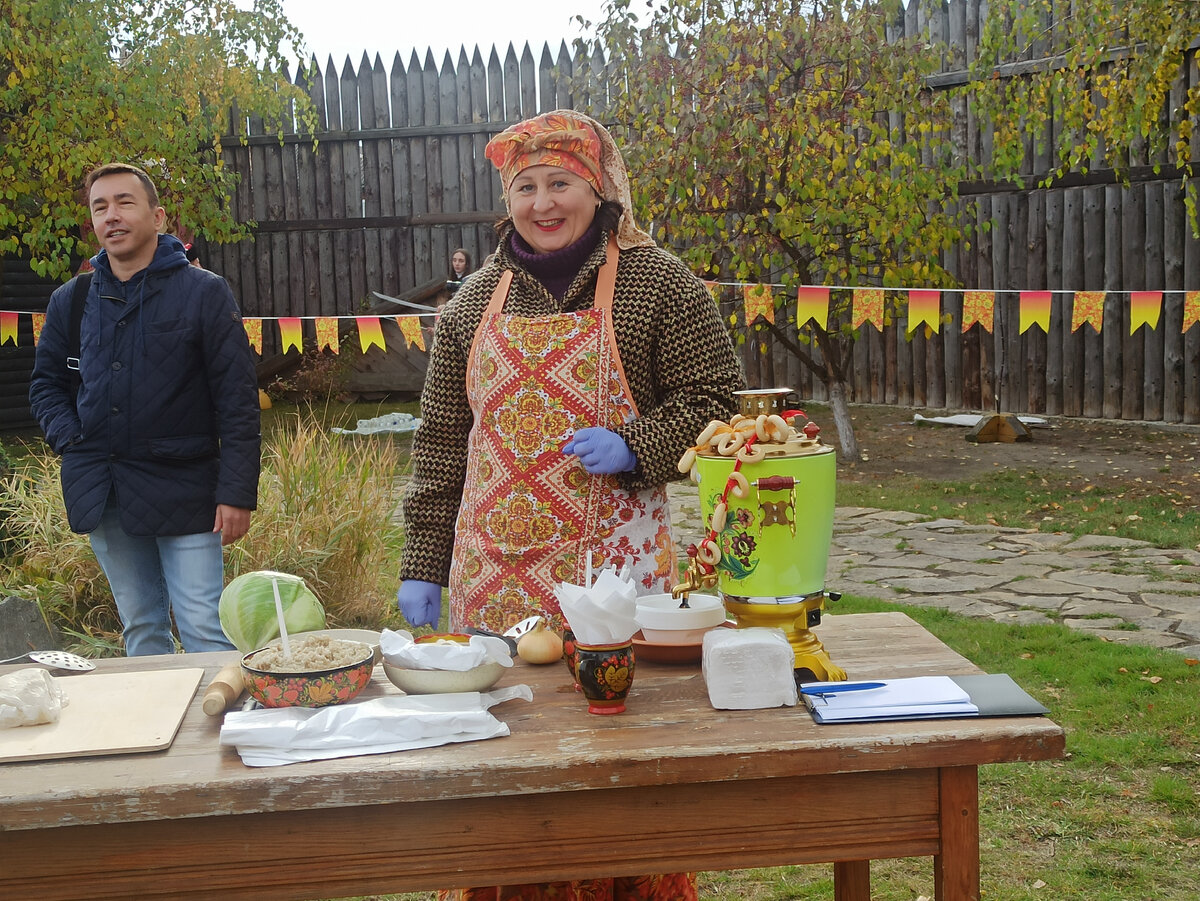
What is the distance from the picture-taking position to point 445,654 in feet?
6.10

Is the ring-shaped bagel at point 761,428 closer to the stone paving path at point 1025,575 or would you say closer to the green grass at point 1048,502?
the stone paving path at point 1025,575

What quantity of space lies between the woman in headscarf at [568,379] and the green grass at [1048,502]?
4.64 meters

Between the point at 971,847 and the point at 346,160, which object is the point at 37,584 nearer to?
the point at 971,847

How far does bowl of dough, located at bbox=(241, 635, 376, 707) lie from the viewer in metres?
1.81

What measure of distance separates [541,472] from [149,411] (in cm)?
171

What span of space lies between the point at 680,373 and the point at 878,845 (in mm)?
1100

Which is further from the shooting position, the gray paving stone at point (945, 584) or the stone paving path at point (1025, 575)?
the gray paving stone at point (945, 584)

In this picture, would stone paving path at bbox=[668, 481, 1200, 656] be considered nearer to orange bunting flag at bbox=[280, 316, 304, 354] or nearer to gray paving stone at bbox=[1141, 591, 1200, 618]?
gray paving stone at bbox=[1141, 591, 1200, 618]

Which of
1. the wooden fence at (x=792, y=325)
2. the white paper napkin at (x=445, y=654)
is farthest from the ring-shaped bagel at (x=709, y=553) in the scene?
the wooden fence at (x=792, y=325)

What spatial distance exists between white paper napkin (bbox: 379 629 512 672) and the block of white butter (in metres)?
0.34

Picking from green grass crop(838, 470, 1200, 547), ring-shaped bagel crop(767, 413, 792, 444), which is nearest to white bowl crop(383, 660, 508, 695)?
ring-shaped bagel crop(767, 413, 792, 444)

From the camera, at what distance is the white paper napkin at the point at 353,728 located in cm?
166

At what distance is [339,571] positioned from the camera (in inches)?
207

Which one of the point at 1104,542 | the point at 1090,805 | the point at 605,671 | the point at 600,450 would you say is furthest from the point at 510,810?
the point at 1104,542
